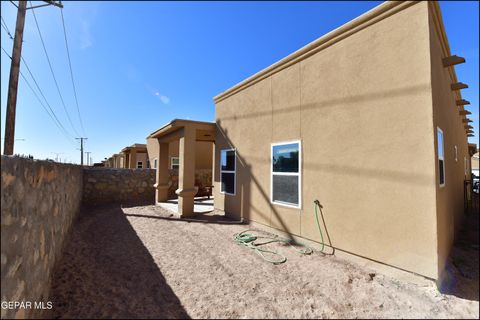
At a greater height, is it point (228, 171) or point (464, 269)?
point (228, 171)

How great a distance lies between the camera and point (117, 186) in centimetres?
984

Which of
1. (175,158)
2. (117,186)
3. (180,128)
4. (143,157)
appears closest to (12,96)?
(180,128)

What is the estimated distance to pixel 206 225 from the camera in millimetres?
6289

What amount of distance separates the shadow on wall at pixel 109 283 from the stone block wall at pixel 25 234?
0.31m

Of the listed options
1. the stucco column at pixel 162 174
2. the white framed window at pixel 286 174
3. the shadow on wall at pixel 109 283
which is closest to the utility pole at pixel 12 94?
the shadow on wall at pixel 109 283

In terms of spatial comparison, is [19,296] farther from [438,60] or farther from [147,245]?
[438,60]

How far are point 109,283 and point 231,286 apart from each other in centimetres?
174

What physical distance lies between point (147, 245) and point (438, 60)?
6285mm

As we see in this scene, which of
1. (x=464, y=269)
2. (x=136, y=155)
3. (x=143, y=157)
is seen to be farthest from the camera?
(x=143, y=157)

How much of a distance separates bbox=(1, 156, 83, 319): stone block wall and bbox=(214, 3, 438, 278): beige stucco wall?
418 cm

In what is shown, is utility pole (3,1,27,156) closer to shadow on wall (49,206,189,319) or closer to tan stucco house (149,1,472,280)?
shadow on wall (49,206,189,319)

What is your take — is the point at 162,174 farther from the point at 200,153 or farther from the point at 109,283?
the point at 200,153

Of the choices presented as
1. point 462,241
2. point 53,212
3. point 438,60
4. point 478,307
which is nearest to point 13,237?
point 53,212

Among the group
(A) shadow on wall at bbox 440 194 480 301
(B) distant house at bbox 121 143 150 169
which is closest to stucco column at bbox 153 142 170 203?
(A) shadow on wall at bbox 440 194 480 301
